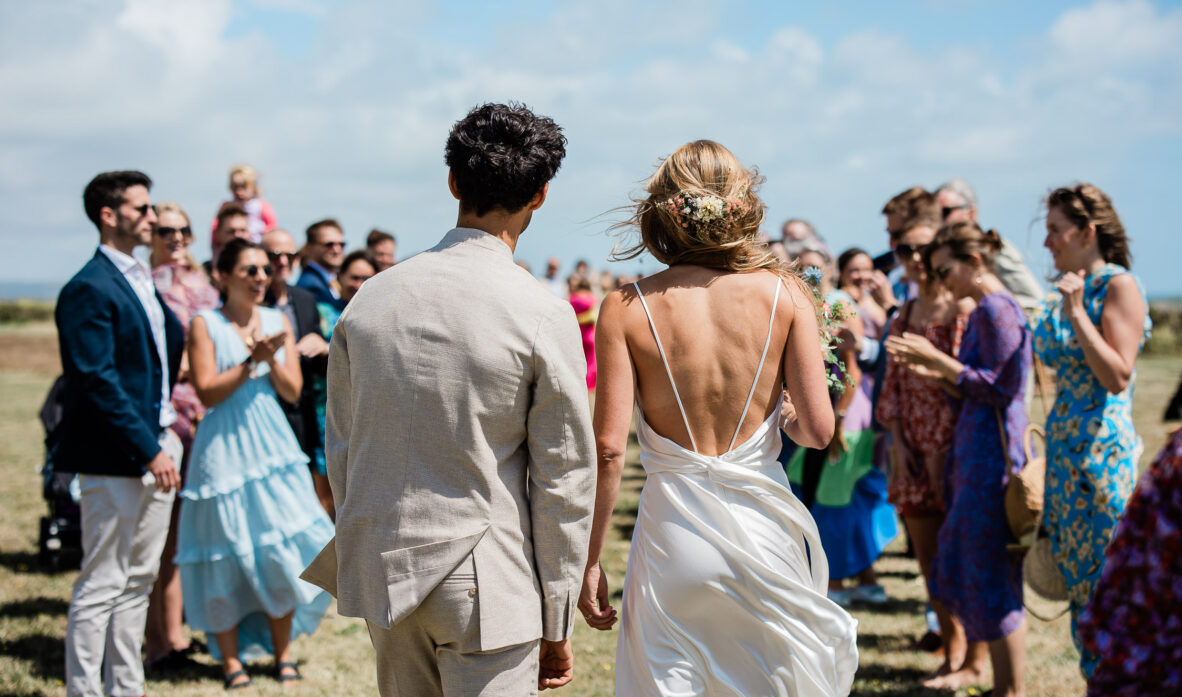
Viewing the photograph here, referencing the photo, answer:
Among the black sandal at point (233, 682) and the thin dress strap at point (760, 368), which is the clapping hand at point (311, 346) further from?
the thin dress strap at point (760, 368)

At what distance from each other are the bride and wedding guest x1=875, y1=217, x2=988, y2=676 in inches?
82.4

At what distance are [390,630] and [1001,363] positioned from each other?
124 inches

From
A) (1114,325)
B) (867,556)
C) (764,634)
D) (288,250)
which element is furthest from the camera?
(867,556)

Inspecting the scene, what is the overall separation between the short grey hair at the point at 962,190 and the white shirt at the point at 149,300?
17.3 ft

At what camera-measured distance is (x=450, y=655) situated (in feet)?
8.00

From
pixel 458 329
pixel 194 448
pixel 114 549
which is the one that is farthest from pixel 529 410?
pixel 194 448

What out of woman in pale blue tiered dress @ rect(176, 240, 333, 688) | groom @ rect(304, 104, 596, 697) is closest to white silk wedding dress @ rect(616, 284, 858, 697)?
groom @ rect(304, 104, 596, 697)

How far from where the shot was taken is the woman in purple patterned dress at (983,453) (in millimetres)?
4340

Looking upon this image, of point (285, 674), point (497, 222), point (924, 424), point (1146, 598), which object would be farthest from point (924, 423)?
point (285, 674)

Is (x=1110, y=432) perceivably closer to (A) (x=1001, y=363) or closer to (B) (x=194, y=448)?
(A) (x=1001, y=363)


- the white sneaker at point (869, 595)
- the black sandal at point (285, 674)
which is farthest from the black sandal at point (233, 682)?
the white sneaker at point (869, 595)

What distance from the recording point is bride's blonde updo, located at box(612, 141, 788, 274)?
2.86m

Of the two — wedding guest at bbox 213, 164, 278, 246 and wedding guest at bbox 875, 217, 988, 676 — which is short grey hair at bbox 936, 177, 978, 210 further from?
wedding guest at bbox 213, 164, 278, 246

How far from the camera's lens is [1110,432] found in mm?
3883
